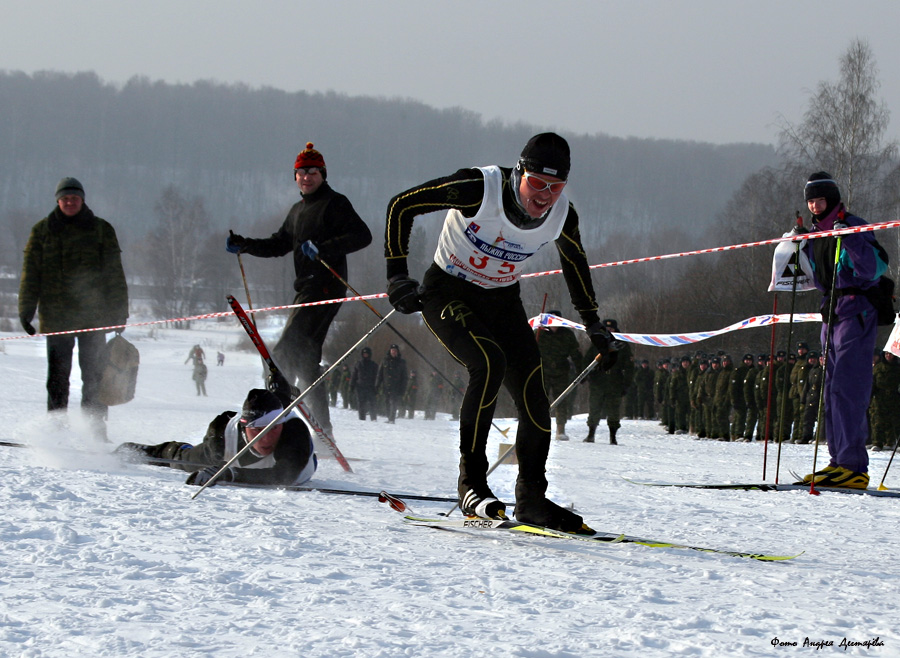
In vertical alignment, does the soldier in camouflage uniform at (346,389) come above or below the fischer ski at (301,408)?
below

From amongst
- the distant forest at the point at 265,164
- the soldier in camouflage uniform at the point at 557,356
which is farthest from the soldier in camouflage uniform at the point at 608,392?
the distant forest at the point at 265,164

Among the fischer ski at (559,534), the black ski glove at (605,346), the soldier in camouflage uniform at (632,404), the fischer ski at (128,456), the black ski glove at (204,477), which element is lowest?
the soldier in camouflage uniform at (632,404)

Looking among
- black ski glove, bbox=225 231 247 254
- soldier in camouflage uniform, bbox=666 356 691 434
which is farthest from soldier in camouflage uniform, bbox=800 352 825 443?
black ski glove, bbox=225 231 247 254

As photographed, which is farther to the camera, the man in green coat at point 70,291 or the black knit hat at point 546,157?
the man in green coat at point 70,291

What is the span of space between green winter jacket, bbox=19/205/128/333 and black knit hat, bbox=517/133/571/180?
3.71 metres

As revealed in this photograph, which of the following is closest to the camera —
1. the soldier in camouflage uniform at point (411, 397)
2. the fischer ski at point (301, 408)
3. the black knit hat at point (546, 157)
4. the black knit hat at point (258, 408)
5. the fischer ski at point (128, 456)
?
the black knit hat at point (546, 157)

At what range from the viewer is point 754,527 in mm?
4133

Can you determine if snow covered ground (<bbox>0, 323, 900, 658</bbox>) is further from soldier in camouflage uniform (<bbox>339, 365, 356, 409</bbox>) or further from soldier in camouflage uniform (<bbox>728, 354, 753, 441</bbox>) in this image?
soldier in camouflage uniform (<bbox>339, 365, 356, 409</bbox>)

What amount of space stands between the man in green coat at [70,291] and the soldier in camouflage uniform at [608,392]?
6601 millimetres

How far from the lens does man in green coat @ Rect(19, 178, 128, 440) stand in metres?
6.19

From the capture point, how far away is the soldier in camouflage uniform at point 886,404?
11.7 m

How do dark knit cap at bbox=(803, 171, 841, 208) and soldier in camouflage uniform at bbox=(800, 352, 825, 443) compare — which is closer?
dark knit cap at bbox=(803, 171, 841, 208)

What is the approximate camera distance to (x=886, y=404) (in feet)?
39.0

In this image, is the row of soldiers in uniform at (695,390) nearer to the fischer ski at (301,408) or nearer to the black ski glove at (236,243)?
the fischer ski at (301,408)
